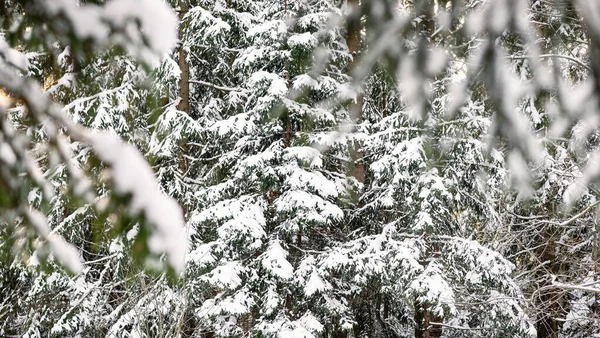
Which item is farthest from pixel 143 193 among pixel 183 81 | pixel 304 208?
pixel 183 81

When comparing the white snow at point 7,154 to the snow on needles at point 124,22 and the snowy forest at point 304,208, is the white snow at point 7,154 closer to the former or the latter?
the snow on needles at point 124,22

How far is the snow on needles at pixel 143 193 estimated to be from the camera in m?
1.10

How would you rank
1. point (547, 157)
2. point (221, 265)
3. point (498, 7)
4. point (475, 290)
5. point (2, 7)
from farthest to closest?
point (475, 290) < point (221, 265) < point (547, 157) < point (2, 7) < point (498, 7)

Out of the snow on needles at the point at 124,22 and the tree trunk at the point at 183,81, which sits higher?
the snow on needles at the point at 124,22

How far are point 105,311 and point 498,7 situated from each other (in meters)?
10.3

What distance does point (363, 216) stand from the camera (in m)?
10.1

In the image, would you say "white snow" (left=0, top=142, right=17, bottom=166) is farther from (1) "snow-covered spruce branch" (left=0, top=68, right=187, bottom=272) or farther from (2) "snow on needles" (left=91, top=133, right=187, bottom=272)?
(2) "snow on needles" (left=91, top=133, right=187, bottom=272)

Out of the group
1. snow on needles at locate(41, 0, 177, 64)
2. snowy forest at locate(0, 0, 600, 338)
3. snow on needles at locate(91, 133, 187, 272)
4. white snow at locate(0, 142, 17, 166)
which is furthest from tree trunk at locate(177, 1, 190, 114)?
snow on needles at locate(91, 133, 187, 272)

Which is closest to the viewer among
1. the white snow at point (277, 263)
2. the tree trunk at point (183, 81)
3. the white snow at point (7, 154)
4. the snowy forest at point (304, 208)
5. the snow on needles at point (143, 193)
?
the snow on needles at point (143, 193)

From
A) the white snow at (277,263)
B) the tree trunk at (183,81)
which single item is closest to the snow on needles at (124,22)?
the white snow at (277,263)

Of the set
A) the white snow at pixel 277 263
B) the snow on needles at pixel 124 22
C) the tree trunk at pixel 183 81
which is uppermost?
the snow on needles at pixel 124 22

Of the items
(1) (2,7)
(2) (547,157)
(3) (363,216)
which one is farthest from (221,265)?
(1) (2,7)

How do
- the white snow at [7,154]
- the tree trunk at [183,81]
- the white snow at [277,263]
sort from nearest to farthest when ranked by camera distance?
the white snow at [7,154], the white snow at [277,263], the tree trunk at [183,81]

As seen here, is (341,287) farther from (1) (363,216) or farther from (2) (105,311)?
(2) (105,311)
